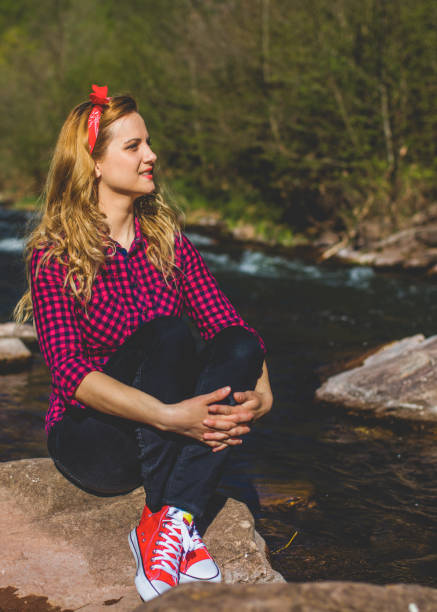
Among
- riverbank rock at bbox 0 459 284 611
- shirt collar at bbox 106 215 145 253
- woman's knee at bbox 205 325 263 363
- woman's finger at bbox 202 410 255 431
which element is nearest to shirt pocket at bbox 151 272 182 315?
shirt collar at bbox 106 215 145 253

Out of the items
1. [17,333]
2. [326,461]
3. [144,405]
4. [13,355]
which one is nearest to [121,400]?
[144,405]

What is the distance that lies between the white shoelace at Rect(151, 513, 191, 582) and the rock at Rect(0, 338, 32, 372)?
12.2ft

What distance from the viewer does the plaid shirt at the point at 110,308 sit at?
2.39 metres

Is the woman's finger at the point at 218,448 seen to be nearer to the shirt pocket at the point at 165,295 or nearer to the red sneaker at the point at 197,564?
the red sneaker at the point at 197,564

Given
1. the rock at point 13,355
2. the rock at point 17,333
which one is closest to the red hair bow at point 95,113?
the rock at point 13,355

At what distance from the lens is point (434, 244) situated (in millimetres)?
11672

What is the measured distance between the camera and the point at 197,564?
2.26m

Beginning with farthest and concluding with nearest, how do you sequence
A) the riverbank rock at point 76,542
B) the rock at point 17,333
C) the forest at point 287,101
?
1. the forest at point 287,101
2. the rock at point 17,333
3. the riverbank rock at point 76,542

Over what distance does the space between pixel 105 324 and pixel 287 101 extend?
13854 mm

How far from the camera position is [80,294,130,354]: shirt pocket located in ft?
8.36

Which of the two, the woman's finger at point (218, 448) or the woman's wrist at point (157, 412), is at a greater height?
the woman's wrist at point (157, 412)

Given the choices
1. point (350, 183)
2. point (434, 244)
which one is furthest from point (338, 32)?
point (434, 244)

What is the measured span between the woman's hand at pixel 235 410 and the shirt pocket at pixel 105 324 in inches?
19.3

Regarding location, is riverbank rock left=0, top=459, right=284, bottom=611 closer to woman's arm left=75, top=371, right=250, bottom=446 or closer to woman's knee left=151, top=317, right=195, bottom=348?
woman's arm left=75, top=371, right=250, bottom=446
